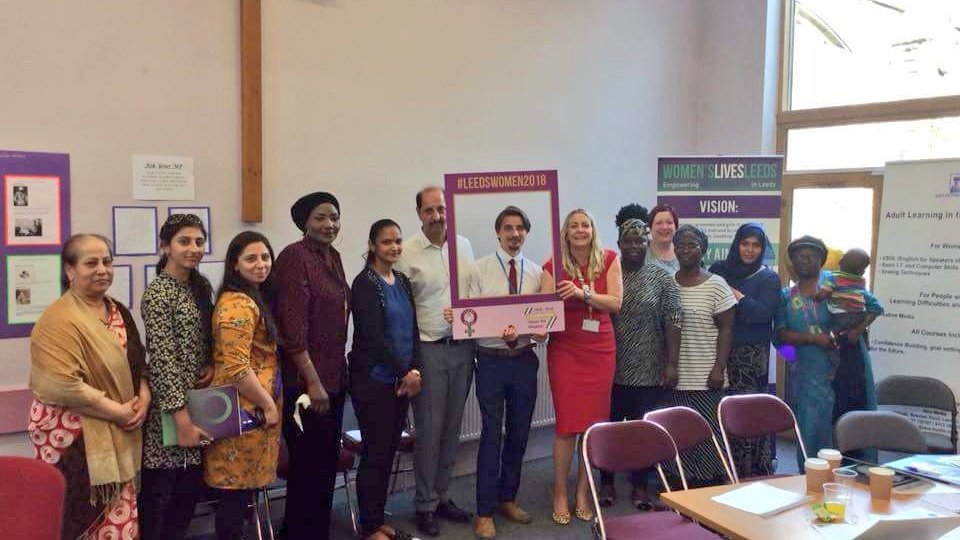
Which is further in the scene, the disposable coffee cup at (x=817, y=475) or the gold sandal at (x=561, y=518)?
the gold sandal at (x=561, y=518)

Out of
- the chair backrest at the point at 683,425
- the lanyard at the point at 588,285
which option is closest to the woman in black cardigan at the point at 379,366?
the lanyard at the point at 588,285

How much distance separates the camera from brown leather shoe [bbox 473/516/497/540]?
12.4 ft

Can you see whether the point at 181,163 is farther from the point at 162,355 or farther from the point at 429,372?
the point at 429,372

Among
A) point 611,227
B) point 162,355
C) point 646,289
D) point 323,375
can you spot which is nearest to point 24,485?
point 162,355

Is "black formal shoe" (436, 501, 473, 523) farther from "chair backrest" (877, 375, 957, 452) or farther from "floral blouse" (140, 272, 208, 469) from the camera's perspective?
"chair backrest" (877, 375, 957, 452)

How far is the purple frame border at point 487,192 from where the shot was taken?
11.7 feet

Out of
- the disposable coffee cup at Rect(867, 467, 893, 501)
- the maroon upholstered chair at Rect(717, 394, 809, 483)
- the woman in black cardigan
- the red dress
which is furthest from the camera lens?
the red dress

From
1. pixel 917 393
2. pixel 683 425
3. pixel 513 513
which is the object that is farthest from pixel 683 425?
pixel 917 393

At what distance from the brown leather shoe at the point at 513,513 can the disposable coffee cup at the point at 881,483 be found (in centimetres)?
198

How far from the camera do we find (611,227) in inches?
225

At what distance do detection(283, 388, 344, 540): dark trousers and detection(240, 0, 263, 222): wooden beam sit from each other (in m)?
1.25

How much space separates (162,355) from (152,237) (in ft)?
3.80

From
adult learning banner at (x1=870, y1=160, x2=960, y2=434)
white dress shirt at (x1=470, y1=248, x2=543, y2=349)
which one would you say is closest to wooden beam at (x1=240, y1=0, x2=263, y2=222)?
white dress shirt at (x1=470, y1=248, x2=543, y2=349)

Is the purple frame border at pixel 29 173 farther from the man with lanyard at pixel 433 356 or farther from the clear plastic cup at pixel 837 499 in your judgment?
the clear plastic cup at pixel 837 499
